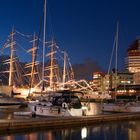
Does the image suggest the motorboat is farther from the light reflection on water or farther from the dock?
the light reflection on water

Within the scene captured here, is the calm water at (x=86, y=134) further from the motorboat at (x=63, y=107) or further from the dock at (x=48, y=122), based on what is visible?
the motorboat at (x=63, y=107)

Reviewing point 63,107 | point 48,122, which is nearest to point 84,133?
Answer: point 48,122

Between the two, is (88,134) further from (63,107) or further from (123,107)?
(123,107)

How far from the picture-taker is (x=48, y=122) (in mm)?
35688

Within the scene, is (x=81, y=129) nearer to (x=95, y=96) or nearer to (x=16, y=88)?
(x=16, y=88)

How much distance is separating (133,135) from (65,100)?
12687 mm

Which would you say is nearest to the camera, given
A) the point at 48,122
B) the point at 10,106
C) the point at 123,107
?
the point at 48,122

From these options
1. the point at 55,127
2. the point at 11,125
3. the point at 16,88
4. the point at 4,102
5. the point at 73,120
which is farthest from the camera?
the point at 16,88

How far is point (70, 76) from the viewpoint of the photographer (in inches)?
6009

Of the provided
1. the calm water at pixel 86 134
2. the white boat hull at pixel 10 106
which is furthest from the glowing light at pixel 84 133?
the white boat hull at pixel 10 106

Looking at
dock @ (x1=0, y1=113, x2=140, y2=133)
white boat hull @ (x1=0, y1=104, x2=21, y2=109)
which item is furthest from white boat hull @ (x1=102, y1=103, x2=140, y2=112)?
white boat hull @ (x1=0, y1=104, x2=21, y2=109)

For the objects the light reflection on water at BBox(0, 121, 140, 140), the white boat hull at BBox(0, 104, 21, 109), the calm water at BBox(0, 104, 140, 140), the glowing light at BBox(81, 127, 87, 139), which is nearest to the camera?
the calm water at BBox(0, 104, 140, 140)

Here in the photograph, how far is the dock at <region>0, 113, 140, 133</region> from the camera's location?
3262 cm

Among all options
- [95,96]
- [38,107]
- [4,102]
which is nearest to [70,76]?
[95,96]
